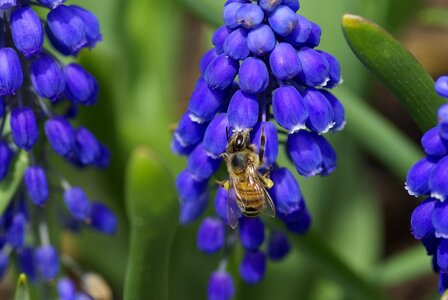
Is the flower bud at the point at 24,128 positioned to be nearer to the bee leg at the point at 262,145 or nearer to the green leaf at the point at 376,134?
the bee leg at the point at 262,145

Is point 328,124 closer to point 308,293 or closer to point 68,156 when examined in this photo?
point 68,156

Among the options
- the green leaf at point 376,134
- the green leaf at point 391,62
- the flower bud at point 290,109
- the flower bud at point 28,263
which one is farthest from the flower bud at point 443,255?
the flower bud at point 28,263

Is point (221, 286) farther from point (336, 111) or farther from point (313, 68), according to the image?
point (313, 68)

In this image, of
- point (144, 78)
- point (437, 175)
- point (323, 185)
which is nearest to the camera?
point (437, 175)

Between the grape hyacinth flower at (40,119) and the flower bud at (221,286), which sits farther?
the flower bud at (221,286)

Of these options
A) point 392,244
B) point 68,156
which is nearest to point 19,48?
point 68,156

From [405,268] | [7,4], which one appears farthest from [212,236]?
[405,268]
